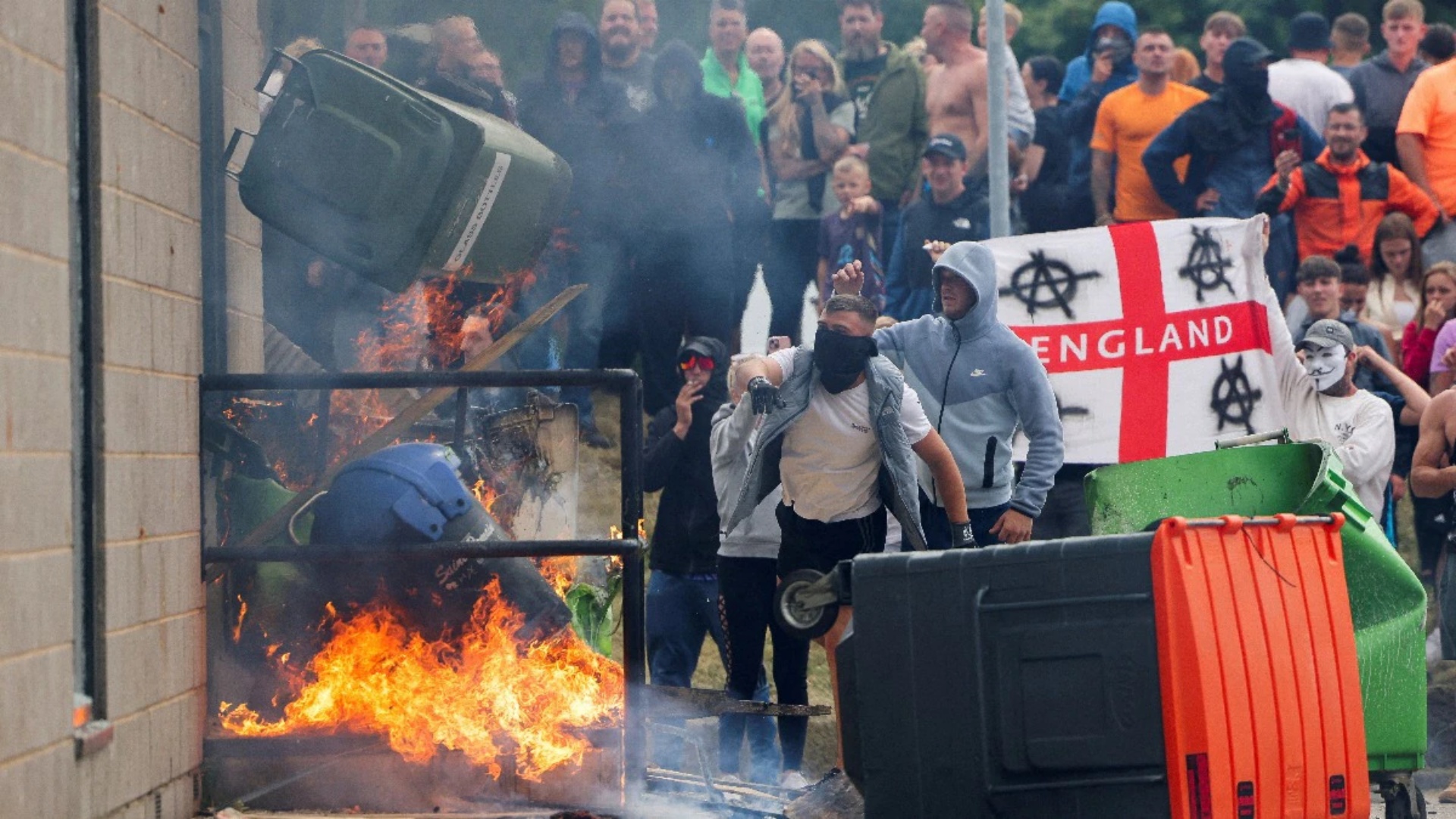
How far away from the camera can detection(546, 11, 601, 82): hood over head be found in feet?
31.2

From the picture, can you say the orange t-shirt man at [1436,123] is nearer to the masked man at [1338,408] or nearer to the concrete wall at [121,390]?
the masked man at [1338,408]

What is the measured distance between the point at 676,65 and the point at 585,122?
23.9 inches

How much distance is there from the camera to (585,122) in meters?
9.60

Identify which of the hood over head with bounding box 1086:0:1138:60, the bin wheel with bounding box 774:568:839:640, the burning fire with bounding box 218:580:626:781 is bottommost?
the burning fire with bounding box 218:580:626:781

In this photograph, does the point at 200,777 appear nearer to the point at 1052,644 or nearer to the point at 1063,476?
the point at 1052,644

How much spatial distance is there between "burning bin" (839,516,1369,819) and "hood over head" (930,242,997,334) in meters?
2.46

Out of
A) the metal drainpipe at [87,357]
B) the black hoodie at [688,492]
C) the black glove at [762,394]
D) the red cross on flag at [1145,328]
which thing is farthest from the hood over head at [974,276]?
the metal drainpipe at [87,357]

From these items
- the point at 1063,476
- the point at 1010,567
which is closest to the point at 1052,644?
the point at 1010,567

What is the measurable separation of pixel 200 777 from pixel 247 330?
5.22 feet

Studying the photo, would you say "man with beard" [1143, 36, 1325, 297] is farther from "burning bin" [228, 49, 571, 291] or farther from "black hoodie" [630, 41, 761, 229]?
"burning bin" [228, 49, 571, 291]

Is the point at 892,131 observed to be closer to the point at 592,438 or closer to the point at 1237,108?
the point at 1237,108

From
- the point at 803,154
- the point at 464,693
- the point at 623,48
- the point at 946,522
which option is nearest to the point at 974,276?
the point at 946,522

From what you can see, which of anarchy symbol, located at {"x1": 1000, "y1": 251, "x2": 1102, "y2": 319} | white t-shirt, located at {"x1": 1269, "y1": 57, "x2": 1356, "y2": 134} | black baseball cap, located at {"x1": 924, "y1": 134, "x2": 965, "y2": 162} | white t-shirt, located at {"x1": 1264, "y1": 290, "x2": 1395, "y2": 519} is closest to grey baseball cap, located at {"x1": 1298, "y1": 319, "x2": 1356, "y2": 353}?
white t-shirt, located at {"x1": 1264, "y1": 290, "x2": 1395, "y2": 519}

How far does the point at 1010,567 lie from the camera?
5062 mm
